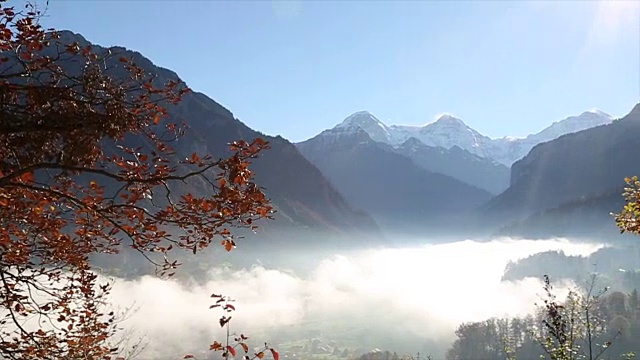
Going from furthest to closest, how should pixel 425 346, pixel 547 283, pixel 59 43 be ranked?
1. pixel 425 346
2. pixel 547 283
3. pixel 59 43

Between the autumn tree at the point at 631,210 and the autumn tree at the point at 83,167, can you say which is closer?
the autumn tree at the point at 83,167

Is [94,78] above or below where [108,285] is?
above

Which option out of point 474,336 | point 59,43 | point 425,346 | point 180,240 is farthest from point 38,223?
point 425,346

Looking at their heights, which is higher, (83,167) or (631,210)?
(631,210)

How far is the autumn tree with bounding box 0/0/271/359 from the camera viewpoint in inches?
167

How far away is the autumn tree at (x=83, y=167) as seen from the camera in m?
4.23

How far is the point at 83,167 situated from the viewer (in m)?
4.26

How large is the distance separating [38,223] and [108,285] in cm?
288

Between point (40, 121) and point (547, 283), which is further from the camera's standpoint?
point (547, 283)

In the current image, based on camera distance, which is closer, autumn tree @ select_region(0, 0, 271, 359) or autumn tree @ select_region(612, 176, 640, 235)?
autumn tree @ select_region(0, 0, 271, 359)

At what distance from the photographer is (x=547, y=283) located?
991cm

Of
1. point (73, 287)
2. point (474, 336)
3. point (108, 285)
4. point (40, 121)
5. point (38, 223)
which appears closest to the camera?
point (40, 121)

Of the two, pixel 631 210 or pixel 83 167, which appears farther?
pixel 631 210

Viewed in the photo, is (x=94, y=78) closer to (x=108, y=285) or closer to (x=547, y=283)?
(x=108, y=285)
